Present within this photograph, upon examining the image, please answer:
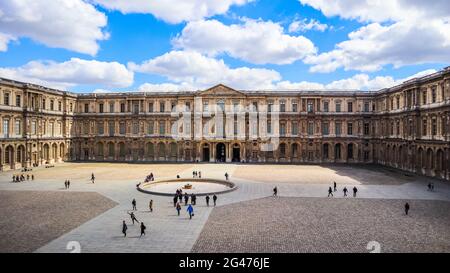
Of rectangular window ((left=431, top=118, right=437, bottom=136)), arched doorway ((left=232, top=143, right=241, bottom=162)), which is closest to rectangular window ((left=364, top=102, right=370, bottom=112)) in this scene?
rectangular window ((left=431, top=118, right=437, bottom=136))

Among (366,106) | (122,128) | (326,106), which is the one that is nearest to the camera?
(366,106)

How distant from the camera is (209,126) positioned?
59156 millimetres

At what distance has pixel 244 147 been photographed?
59.0 m

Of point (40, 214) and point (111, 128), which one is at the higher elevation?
point (111, 128)

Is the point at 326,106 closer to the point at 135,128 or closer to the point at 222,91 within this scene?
the point at 222,91

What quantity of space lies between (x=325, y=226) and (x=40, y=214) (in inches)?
802

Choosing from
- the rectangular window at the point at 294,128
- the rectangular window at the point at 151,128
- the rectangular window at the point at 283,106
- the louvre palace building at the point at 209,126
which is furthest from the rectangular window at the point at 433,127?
the rectangular window at the point at 151,128

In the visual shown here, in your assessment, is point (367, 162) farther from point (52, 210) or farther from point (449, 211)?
point (52, 210)

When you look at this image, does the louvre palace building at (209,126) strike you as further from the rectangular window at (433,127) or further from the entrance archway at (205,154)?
the rectangular window at (433,127)

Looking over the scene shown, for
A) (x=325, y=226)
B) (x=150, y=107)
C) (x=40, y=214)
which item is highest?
(x=150, y=107)

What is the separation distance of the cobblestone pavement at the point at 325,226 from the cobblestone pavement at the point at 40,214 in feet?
29.6

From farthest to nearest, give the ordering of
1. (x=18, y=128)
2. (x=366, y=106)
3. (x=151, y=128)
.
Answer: (x=151, y=128)
(x=366, y=106)
(x=18, y=128)

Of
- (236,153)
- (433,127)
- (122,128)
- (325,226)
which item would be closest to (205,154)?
(236,153)
